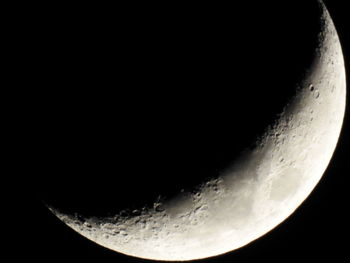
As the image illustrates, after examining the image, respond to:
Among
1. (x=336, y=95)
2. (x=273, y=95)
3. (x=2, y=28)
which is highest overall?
(x=2, y=28)

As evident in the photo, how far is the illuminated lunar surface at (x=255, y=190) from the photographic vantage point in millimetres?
2041

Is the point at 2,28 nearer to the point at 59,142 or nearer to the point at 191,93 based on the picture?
the point at 59,142

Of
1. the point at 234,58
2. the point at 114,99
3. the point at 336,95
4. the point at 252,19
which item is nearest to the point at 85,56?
the point at 114,99

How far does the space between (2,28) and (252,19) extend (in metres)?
1.13

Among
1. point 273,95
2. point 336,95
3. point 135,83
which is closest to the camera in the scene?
point 135,83

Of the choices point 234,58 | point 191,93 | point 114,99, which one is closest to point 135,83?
point 114,99

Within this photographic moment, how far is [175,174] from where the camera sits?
191 cm

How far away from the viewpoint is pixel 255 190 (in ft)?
6.83

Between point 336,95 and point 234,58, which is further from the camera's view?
point 336,95

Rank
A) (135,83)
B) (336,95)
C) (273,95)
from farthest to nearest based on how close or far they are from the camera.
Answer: (336,95), (273,95), (135,83)

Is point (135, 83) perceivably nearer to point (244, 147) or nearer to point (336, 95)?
Answer: point (244, 147)

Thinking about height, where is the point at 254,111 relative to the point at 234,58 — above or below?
below

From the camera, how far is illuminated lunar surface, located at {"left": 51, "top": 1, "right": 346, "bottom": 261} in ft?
6.70

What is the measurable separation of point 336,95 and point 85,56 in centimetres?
137
